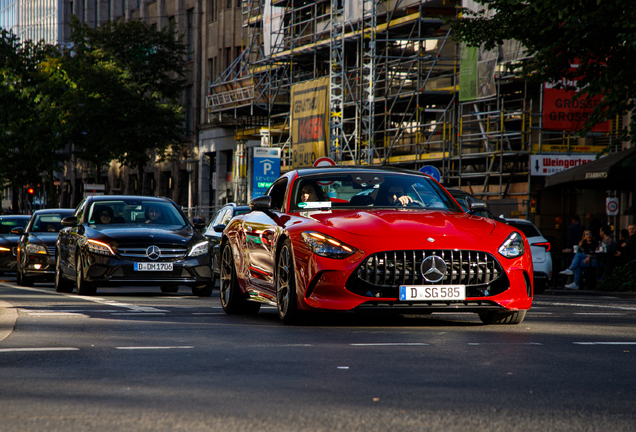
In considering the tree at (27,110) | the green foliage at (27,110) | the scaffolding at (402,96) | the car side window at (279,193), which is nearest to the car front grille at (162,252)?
the car side window at (279,193)

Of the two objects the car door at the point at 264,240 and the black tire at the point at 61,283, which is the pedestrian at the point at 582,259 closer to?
the black tire at the point at 61,283

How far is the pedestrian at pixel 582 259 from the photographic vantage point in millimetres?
24062

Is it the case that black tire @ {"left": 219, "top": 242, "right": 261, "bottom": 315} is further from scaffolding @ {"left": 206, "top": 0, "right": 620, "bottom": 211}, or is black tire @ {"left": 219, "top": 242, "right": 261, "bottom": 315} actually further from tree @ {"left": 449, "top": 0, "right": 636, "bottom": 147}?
scaffolding @ {"left": 206, "top": 0, "right": 620, "bottom": 211}

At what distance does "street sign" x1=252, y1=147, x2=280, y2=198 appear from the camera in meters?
32.1

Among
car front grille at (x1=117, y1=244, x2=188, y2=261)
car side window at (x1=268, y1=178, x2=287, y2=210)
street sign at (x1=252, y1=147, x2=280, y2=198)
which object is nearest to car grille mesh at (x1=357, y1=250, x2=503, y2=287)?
car side window at (x1=268, y1=178, x2=287, y2=210)

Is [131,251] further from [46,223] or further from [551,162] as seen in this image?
[551,162]

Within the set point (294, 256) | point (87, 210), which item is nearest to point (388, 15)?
point (87, 210)

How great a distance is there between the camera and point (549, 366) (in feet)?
22.9

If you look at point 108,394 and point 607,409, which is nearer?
Answer: point 607,409

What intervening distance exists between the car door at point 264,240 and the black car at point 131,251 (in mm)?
4796

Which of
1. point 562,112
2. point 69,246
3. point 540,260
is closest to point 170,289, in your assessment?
point 69,246

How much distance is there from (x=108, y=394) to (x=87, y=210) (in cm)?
1221

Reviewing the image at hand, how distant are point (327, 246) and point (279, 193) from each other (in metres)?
2.29

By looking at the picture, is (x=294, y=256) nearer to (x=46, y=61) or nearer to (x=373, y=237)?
(x=373, y=237)
